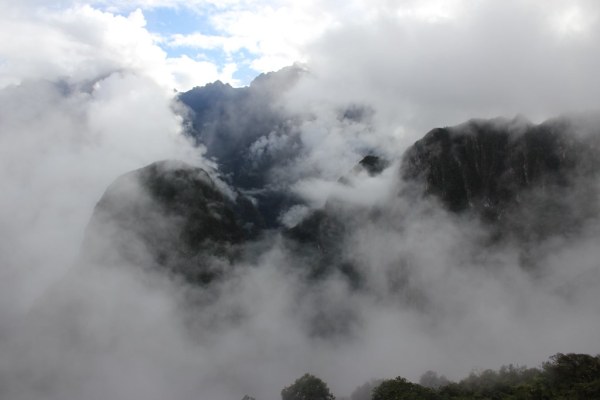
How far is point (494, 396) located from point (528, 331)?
74.6 meters

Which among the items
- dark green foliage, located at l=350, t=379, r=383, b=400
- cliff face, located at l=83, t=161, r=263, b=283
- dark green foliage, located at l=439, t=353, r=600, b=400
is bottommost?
dark green foliage, located at l=439, t=353, r=600, b=400

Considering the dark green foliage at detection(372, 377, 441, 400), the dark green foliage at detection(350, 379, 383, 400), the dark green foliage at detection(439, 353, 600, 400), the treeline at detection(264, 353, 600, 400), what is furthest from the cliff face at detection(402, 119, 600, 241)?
the dark green foliage at detection(372, 377, 441, 400)

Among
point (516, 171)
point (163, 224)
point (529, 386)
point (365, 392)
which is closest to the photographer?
point (529, 386)

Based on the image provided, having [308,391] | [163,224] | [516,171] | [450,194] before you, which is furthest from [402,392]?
[163,224]

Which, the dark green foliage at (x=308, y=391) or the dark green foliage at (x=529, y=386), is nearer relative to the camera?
the dark green foliage at (x=529, y=386)

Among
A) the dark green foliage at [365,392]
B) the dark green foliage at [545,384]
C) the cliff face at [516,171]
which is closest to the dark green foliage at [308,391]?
the dark green foliage at [365,392]

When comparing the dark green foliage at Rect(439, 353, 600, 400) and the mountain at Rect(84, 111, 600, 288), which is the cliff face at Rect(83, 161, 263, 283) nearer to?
the mountain at Rect(84, 111, 600, 288)

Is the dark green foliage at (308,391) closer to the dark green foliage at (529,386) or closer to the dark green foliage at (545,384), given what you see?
the dark green foliage at (529,386)

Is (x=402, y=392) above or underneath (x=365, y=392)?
underneath

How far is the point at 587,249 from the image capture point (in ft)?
394

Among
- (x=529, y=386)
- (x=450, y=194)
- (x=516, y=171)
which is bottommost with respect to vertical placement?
(x=529, y=386)

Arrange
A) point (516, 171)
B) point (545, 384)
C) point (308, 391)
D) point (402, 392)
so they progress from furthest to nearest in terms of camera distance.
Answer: point (516, 171) → point (308, 391) → point (402, 392) → point (545, 384)

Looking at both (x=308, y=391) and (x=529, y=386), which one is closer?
(x=529, y=386)

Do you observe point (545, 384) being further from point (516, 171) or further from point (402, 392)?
point (516, 171)
